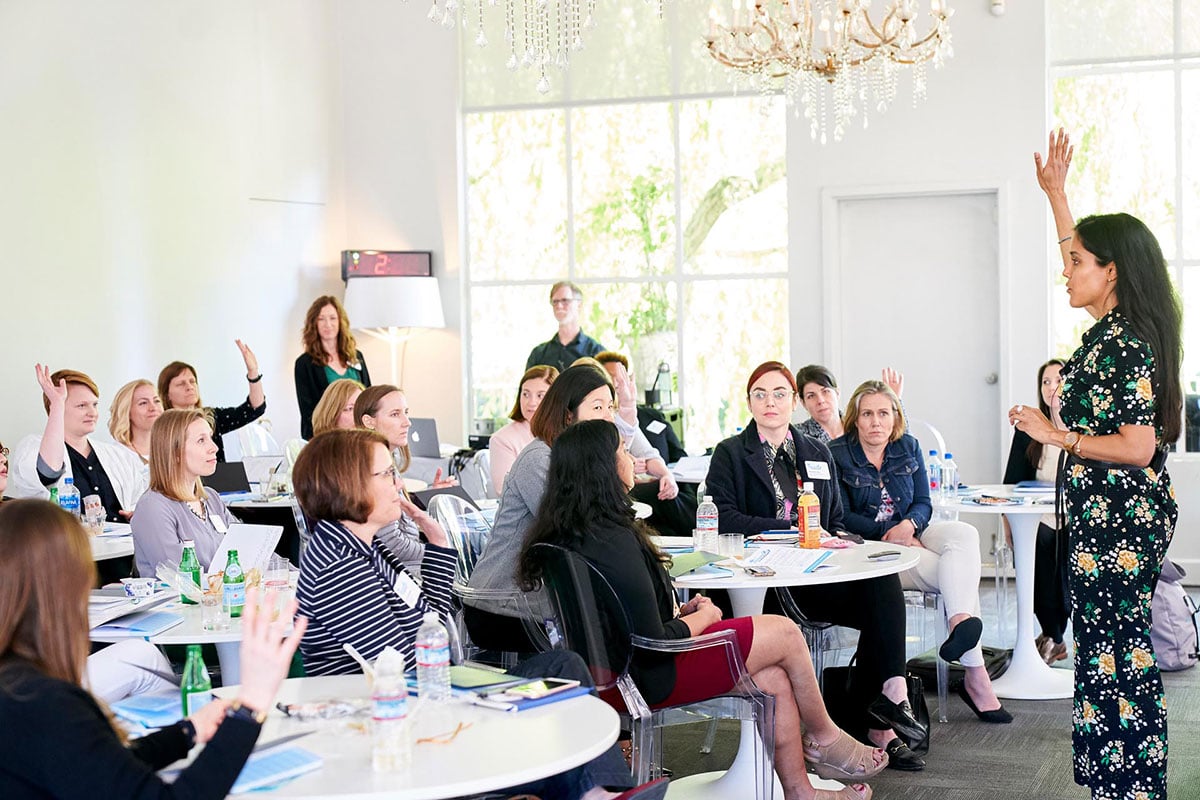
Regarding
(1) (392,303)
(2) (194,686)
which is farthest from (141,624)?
(1) (392,303)

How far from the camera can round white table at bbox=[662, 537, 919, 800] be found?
4.14m

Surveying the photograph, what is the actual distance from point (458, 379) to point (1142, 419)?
6.75 meters

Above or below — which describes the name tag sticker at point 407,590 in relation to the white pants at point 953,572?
above

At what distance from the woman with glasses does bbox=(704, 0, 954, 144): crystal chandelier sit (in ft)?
7.77

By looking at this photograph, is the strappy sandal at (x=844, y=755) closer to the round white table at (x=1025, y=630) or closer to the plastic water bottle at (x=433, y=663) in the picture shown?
the round white table at (x=1025, y=630)

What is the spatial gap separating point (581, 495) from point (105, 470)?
3.27 metres

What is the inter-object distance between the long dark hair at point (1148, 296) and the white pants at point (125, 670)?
8.84 feet

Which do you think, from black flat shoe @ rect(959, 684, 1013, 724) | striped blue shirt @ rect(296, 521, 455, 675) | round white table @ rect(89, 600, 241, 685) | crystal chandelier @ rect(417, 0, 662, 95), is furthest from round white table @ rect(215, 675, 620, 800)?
crystal chandelier @ rect(417, 0, 662, 95)

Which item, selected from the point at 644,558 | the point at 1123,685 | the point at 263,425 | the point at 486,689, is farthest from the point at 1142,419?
the point at 263,425

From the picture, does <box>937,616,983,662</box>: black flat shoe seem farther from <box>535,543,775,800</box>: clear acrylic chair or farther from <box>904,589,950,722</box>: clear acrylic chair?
<box>535,543,775,800</box>: clear acrylic chair

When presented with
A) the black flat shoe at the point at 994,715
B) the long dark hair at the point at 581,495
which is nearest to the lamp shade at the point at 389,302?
the black flat shoe at the point at 994,715

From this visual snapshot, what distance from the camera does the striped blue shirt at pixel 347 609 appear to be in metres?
3.07

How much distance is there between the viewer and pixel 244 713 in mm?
2057

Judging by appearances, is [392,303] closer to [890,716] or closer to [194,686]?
[890,716]
